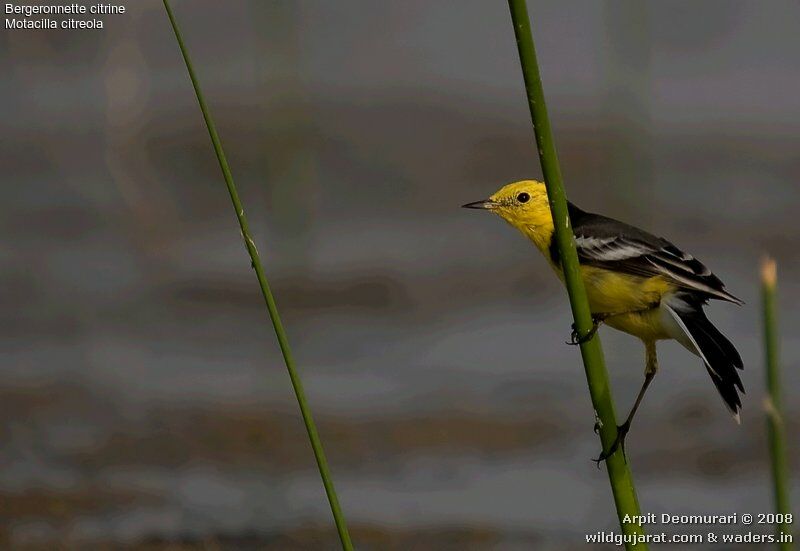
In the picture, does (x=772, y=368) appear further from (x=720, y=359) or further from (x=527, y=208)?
(x=527, y=208)

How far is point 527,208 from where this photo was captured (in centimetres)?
363

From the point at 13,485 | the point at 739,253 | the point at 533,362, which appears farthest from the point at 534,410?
the point at 13,485

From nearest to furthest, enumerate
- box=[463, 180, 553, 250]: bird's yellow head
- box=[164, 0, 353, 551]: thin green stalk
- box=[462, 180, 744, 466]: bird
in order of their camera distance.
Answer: box=[164, 0, 353, 551]: thin green stalk
box=[462, 180, 744, 466]: bird
box=[463, 180, 553, 250]: bird's yellow head

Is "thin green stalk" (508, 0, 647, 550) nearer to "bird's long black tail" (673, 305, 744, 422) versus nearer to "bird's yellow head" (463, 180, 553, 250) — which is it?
"bird's long black tail" (673, 305, 744, 422)

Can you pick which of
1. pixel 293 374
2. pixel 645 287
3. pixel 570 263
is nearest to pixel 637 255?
pixel 645 287

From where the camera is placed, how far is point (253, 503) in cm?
537

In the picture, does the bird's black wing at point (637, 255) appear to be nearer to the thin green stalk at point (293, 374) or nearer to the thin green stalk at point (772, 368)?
the thin green stalk at point (293, 374)

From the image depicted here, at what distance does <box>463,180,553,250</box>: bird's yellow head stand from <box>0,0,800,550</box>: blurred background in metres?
1.03

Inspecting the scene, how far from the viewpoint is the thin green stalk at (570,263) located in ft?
5.80

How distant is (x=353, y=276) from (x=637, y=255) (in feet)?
14.2

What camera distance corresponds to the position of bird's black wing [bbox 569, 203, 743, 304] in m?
2.95

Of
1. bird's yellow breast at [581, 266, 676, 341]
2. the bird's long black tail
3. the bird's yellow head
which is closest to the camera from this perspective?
the bird's long black tail

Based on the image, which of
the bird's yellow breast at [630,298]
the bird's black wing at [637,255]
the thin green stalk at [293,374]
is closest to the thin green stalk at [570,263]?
the thin green stalk at [293,374]

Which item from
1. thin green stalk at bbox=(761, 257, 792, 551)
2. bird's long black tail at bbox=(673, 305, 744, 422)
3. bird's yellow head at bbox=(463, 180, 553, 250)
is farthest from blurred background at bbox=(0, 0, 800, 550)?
thin green stalk at bbox=(761, 257, 792, 551)
